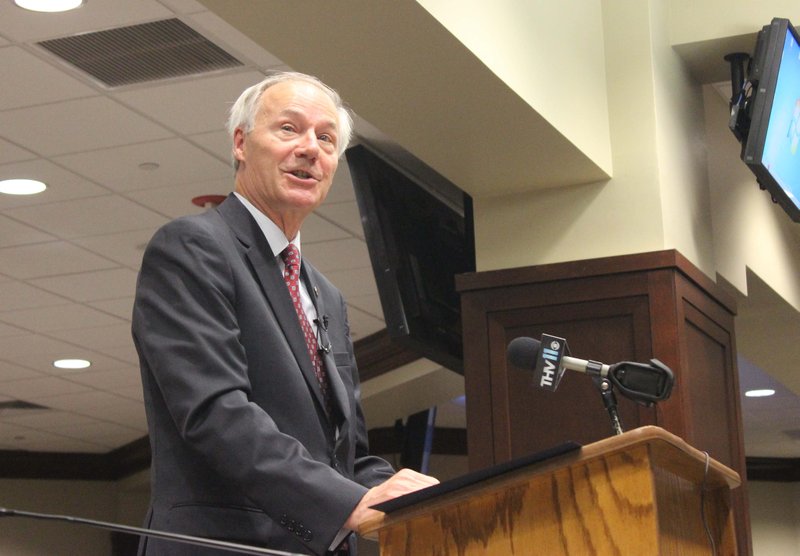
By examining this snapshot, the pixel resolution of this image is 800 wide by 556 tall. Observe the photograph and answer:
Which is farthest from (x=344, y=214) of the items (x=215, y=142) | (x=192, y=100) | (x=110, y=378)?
(x=110, y=378)

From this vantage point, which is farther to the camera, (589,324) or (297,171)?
(589,324)

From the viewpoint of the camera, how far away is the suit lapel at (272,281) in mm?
2143

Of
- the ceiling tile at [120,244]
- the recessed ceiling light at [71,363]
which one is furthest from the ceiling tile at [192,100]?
the recessed ceiling light at [71,363]

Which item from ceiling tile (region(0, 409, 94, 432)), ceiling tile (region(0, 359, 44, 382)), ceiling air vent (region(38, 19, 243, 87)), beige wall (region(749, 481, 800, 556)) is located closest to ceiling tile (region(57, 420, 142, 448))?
ceiling tile (region(0, 409, 94, 432))

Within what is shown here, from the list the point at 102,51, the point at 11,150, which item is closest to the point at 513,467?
the point at 102,51

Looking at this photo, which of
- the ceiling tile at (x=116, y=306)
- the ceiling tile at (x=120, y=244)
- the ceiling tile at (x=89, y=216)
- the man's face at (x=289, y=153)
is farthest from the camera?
the ceiling tile at (x=116, y=306)

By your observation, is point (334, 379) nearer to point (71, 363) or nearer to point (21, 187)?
point (21, 187)

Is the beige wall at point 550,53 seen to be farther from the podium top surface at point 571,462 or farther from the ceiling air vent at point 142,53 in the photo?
the podium top surface at point 571,462

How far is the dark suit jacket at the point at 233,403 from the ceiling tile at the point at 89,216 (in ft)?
15.5

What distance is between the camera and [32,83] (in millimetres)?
5359

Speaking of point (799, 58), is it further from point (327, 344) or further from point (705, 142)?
point (327, 344)

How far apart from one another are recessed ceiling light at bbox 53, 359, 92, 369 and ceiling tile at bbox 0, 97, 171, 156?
4312 millimetres

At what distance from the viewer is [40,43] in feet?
16.4

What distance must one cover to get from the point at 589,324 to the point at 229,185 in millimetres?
2453
